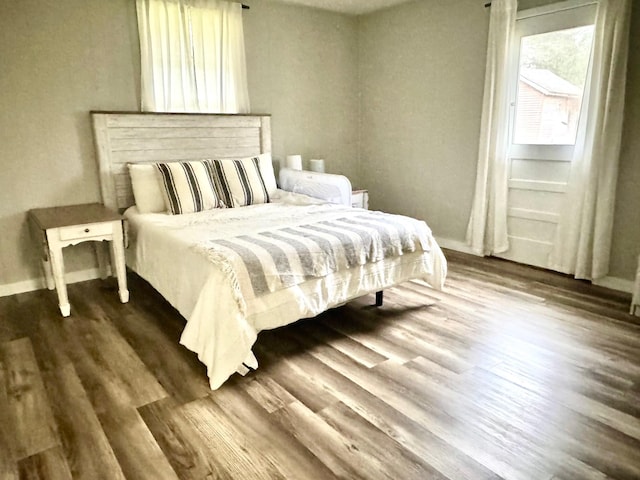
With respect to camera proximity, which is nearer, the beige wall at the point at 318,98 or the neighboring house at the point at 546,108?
the beige wall at the point at 318,98

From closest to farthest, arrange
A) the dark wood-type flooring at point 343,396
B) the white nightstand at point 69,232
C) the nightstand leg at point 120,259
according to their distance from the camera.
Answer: the dark wood-type flooring at point 343,396
the white nightstand at point 69,232
the nightstand leg at point 120,259

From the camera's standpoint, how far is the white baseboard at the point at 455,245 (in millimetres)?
4160

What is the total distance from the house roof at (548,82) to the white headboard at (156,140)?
2.40 meters

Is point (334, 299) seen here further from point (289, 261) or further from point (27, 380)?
point (27, 380)

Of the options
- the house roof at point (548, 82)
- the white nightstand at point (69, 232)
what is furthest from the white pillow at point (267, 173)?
the house roof at point (548, 82)

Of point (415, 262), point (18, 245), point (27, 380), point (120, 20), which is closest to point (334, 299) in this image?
point (415, 262)

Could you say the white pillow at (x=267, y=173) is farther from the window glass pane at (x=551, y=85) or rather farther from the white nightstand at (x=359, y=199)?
the window glass pane at (x=551, y=85)

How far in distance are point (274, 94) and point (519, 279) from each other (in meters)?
2.89

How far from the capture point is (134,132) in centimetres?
346

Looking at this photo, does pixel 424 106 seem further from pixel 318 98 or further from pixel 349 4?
pixel 349 4

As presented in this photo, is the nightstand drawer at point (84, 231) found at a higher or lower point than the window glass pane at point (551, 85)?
lower

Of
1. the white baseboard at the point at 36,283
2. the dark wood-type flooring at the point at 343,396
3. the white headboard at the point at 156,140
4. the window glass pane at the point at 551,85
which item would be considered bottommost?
the dark wood-type flooring at the point at 343,396

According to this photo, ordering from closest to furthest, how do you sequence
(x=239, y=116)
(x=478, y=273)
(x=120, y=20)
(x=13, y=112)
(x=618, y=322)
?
(x=618, y=322) → (x=13, y=112) → (x=120, y=20) → (x=478, y=273) → (x=239, y=116)

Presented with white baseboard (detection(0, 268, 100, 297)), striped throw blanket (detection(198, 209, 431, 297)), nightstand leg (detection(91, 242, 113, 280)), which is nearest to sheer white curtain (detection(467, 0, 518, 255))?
striped throw blanket (detection(198, 209, 431, 297))
